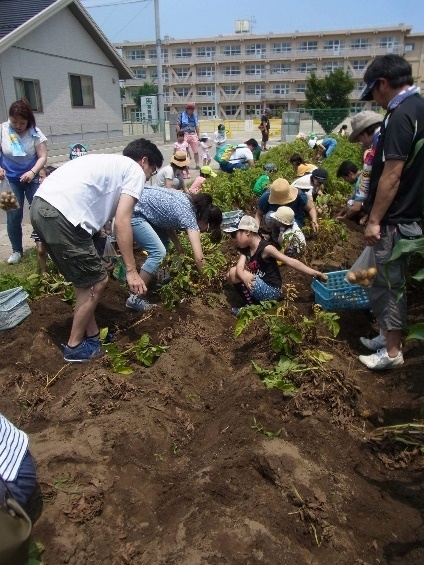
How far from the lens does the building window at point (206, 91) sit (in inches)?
3024

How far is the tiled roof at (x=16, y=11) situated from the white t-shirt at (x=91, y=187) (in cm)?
1705

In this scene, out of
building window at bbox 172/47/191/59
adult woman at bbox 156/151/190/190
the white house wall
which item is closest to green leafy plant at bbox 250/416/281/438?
adult woman at bbox 156/151/190/190

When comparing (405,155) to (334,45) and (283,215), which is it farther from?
(334,45)

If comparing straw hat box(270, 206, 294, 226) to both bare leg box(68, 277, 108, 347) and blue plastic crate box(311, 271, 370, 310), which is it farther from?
bare leg box(68, 277, 108, 347)

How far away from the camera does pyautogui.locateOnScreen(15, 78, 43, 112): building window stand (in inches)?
709

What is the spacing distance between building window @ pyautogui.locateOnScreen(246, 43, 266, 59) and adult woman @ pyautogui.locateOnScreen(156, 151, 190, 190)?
2931 inches

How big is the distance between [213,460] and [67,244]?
178cm

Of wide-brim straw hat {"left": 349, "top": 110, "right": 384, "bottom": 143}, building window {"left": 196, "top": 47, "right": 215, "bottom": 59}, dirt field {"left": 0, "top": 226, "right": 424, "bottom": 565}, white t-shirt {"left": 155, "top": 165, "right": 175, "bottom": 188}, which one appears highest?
building window {"left": 196, "top": 47, "right": 215, "bottom": 59}

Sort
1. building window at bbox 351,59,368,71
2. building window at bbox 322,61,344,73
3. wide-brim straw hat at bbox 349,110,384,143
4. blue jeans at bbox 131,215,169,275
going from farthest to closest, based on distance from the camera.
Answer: building window at bbox 322,61,344,73 < building window at bbox 351,59,368,71 < blue jeans at bbox 131,215,169,275 < wide-brim straw hat at bbox 349,110,384,143

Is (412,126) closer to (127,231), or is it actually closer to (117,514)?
(127,231)

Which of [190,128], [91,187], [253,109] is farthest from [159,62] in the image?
[253,109]

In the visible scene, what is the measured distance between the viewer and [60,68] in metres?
20.1

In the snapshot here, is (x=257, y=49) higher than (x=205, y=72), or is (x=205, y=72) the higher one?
Result: (x=257, y=49)

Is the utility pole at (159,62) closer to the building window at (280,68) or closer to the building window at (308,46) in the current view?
the building window at (280,68)
